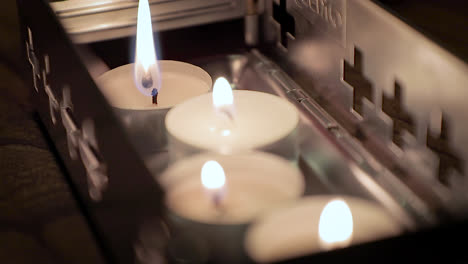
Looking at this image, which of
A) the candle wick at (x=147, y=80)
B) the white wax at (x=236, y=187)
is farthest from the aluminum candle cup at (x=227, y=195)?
the candle wick at (x=147, y=80)

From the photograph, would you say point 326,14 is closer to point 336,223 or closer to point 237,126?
point 237,126

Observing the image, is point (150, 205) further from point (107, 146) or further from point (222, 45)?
point (222, 45)

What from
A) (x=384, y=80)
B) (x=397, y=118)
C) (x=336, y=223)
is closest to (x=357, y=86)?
(x=397, y=118)

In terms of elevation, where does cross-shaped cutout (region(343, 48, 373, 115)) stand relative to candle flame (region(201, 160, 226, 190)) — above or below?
below

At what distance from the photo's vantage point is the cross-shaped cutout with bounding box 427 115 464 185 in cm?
62

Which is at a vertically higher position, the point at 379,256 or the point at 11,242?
the point at 379,256

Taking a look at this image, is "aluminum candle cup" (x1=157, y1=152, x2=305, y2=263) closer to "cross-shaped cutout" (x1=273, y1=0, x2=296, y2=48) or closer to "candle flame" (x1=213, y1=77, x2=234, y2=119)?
"candle flame" (x1=213, y1=77, x2=234, y2=119)

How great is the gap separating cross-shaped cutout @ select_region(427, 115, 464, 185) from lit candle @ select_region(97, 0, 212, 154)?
201 mm

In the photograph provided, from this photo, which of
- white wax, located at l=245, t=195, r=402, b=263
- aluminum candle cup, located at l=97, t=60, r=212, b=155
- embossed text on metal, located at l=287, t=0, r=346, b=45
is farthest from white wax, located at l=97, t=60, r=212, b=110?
white wax, located at l=245, t=195, r=402, b=263

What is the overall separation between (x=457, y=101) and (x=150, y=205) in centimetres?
21

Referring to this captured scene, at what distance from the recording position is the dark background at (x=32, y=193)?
2.10 ft

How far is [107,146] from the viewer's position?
51 centimetres

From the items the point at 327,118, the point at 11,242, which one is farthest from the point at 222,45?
the point at 11,242

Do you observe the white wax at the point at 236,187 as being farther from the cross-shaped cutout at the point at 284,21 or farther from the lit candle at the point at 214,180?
the cross-shaped cutout at the point at 284,21
